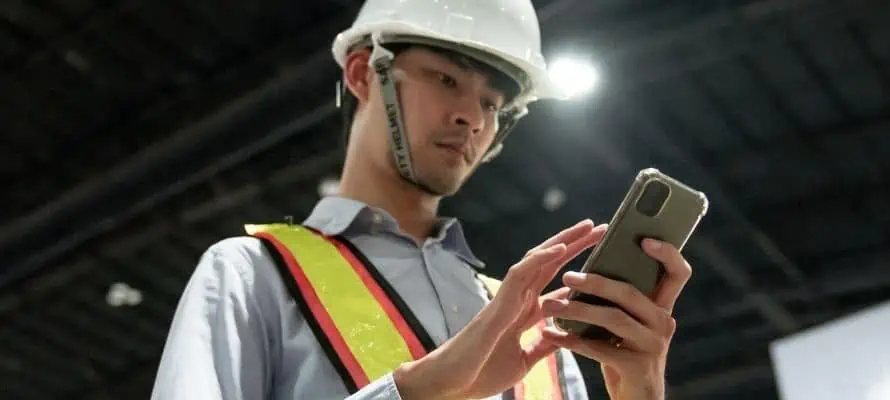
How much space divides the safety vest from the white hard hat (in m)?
0.40

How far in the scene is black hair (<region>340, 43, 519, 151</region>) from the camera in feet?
5.39

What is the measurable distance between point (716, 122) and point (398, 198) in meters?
3.75

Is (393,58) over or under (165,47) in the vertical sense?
under

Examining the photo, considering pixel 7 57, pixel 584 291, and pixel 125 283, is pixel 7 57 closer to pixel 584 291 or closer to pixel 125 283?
pixel 125 283

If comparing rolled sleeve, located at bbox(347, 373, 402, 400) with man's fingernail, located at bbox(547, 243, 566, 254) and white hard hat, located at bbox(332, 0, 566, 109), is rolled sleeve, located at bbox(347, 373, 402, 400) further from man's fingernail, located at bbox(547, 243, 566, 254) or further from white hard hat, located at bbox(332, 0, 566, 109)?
white hard hat, located at bbox(332, 0, 566, 109)

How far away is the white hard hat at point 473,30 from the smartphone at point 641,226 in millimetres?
582

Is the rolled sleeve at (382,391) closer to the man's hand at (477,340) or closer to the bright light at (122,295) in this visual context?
the man's hand at (477,340)

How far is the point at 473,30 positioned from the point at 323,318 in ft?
2.06

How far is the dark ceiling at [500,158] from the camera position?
13.6 feet

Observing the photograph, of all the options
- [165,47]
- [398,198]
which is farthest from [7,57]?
[398,198]

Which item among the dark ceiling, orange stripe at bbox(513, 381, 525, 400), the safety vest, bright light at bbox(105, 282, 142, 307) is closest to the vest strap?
the safety vest

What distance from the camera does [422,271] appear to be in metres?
1.53

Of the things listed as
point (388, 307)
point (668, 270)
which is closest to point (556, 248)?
point (668, 270)

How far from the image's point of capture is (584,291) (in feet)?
3.72
